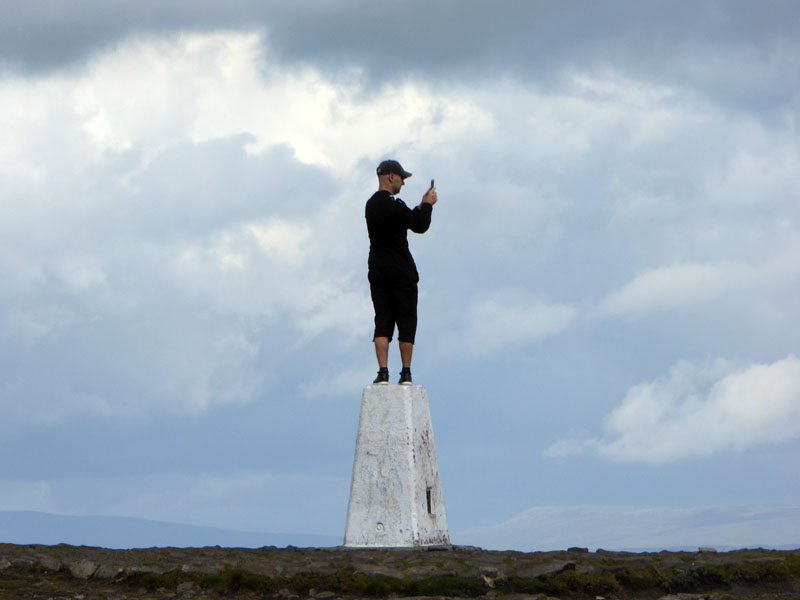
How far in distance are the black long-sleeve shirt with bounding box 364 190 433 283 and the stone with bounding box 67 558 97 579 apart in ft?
17.0

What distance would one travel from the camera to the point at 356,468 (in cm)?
1300

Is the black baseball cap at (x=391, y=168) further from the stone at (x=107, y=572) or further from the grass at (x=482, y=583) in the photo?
the stone at (x=107, y=572)

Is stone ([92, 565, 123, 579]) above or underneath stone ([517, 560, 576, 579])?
above

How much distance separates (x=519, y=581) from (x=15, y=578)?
571cm

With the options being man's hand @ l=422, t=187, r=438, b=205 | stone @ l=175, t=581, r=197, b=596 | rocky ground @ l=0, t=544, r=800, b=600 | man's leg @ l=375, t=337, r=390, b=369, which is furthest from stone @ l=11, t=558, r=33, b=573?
man's hand @ l=422, t=187, r=438, b=205

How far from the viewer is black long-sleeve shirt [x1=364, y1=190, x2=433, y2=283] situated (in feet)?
43.4

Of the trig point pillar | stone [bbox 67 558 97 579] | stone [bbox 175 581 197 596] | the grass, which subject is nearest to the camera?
the grass

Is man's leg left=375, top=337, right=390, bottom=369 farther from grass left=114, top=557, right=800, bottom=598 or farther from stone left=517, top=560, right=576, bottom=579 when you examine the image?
stone left=517, top=560, right=576, bottom=579

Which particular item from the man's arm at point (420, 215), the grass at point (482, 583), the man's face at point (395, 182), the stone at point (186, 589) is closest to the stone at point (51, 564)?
the grass at point (482, 583)

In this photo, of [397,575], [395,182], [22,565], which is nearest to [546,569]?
[397,575]

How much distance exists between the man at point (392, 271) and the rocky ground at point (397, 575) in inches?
111

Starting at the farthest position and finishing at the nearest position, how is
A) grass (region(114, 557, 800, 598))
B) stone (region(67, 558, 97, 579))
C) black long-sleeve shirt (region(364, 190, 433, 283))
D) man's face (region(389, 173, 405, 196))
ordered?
man's face (region(389, 173, 405, 196)), black long-sleeve shirt (region(364, 190, 433, 283)), stone (region(67, 558, 97, 579)), grass (region(114, 557, 800, 598))

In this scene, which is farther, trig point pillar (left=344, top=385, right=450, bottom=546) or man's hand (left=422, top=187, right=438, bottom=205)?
man's hand (left=422, top=187, right=438, bottom=205)

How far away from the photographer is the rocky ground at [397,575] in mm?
10164
